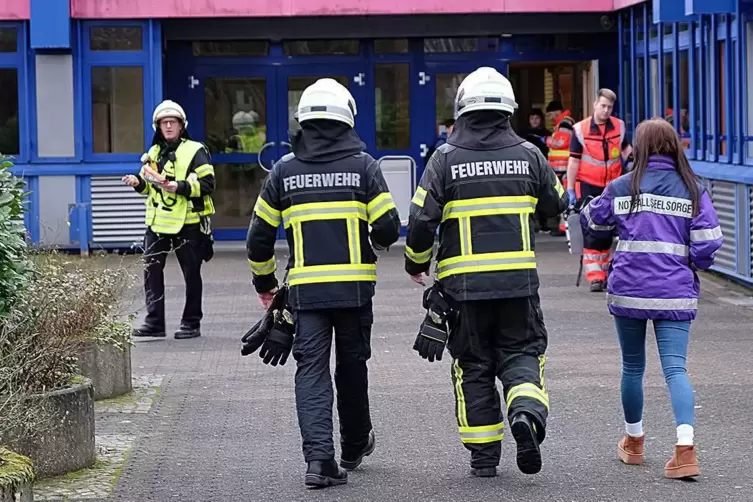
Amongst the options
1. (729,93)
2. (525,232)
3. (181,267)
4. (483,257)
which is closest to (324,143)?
(483,257)

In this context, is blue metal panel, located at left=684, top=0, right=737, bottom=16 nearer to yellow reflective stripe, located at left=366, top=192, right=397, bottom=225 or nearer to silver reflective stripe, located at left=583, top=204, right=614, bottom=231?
silver reflective stripe, located at left=583, top=204, right=614, bottom=231

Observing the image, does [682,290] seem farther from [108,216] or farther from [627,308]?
[108,216]

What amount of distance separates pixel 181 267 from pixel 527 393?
5491 mm

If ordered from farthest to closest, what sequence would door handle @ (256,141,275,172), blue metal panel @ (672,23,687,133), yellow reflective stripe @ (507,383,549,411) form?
door handle @ (256,141,275,172)
blue metal panel @ (672,23,687,133)
yellow reflective stripe @ (507,383,549,411)

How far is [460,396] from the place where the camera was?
7055 millimetres

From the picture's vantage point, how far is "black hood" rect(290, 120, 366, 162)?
704 centimetres

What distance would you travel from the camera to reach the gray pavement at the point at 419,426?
6.88m

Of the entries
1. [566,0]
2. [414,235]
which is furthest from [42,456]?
[566,0]

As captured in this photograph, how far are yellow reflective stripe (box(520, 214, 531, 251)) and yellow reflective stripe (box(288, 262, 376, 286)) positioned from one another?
2.46 feet

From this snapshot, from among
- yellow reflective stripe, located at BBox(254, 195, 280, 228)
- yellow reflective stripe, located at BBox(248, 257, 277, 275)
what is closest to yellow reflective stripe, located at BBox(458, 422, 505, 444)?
yellow reflective stripe, located at BBox(248, 257, 277, 275)

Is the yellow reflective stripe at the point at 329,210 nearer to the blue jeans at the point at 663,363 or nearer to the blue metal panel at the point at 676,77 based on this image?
the blue jeans at the point at 663,363

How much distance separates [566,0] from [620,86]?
1.63 m

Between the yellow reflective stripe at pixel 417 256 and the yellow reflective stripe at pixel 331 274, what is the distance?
0.21 meters

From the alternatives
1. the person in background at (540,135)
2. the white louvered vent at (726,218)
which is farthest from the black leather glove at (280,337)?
the person in background at (540,135)
